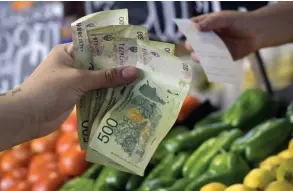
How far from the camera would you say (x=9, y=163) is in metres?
2.18

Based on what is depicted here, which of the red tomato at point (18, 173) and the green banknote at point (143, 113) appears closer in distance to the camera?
the green banknote at point (143, 113)

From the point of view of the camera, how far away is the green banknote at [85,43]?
1.05 metres

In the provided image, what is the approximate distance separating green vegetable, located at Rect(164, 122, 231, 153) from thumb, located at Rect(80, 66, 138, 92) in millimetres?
866

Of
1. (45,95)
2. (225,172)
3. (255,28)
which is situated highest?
(45,95)

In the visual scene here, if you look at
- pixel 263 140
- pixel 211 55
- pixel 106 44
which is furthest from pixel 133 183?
pixel 106 44

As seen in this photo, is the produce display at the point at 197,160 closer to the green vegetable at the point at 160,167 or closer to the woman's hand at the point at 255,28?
the green vegetable at the point at 160,167

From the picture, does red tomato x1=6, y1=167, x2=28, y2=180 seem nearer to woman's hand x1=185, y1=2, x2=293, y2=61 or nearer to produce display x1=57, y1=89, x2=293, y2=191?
produce display x1=57, y1=89, x2=293, y2=191

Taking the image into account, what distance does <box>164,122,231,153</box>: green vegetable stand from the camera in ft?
6.18

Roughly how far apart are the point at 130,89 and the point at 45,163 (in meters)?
1.15

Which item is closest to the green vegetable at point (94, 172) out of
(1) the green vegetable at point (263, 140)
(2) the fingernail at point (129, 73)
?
(1) the green vegetable at point (263, 140)

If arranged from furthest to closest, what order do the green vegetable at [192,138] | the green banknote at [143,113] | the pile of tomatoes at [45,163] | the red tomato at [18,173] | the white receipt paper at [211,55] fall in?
the red tomato at [18,173] → the pile of tomatoes at [45,163] → the green vegetable at [192,138] → the white receipt paper at [211,55] → the green banknote at [143,113]

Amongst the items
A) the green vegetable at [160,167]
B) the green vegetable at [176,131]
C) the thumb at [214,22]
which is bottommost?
the green vegetable at [176,131]

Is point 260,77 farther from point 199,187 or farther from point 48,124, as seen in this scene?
point 48,124

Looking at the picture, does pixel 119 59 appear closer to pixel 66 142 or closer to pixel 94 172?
pixel 94 172
